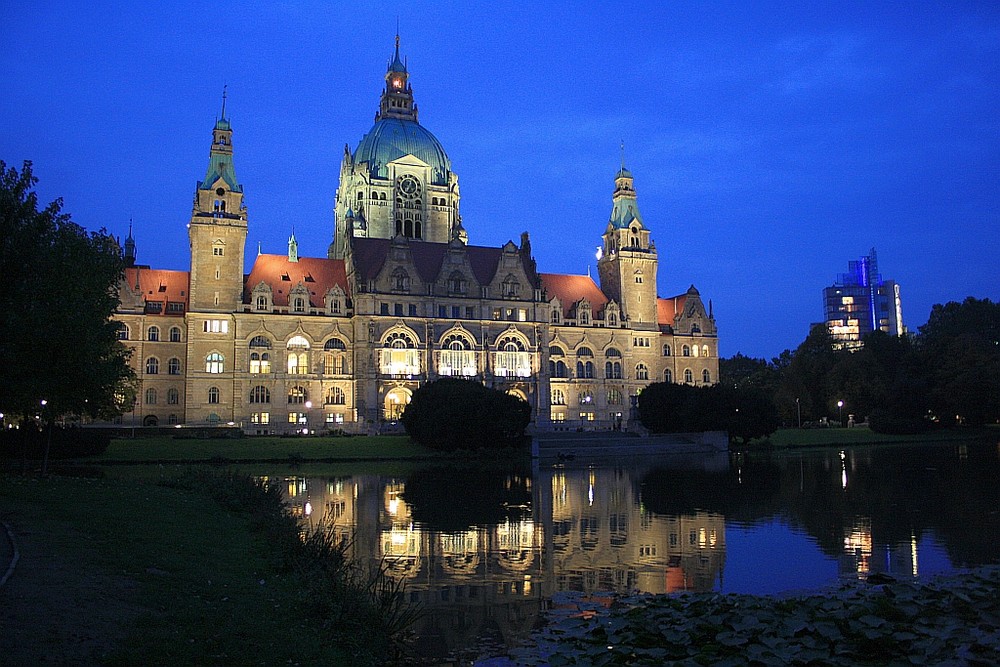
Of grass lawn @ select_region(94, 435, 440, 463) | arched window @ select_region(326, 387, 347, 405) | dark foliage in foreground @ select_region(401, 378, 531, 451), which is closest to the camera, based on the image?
grass lawn @ select_region(94, 435, 440, 463)

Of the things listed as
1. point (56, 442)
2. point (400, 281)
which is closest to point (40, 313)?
point (56, 442)

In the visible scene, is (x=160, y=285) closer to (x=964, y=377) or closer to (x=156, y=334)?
(x=156, y=334)

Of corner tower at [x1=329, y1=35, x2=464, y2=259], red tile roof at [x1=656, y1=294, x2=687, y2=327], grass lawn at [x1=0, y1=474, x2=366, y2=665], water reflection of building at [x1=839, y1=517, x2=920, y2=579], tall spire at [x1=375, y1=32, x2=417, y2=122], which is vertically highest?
tall spire at [x1=375, y1=32, x2=417, y2=122]

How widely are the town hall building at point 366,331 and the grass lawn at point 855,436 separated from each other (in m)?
19.6

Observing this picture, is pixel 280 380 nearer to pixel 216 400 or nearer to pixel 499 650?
pixel 216 400

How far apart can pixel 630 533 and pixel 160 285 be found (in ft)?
280

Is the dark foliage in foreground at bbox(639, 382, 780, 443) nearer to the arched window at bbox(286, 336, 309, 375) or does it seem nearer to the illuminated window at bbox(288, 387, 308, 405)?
the illuminated window at bbox(288, 387, 308, 405)

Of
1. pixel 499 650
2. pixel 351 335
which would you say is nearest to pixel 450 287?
pixel 351 335

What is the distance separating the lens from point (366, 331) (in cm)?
9625

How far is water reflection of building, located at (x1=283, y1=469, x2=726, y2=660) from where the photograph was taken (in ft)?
55.2

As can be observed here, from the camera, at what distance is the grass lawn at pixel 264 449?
205 feet

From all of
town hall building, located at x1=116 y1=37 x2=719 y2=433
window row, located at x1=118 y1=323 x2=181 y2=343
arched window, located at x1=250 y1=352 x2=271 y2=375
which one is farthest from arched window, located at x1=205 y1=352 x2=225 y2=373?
window row, located at x1=118 y1=323 x2=181 y2=343

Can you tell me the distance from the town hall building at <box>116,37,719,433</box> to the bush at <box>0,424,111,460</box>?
3044 centimetres

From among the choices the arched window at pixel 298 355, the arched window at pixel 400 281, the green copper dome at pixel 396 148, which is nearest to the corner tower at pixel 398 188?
the green copper dome at pixel 396 148
